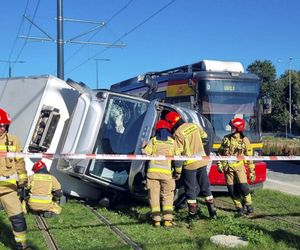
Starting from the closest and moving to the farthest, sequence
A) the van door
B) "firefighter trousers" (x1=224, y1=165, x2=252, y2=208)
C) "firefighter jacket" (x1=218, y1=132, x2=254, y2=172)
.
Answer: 1. the van door
2. "firefighter trousers" (x1=224, y1=165, x2=252, y2=208)
3. "firefighter jacket" (x1=218, y1=132, x2=254, y2=172)

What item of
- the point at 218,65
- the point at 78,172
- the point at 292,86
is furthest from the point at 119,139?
the point at 292,86

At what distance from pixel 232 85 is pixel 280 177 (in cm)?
524

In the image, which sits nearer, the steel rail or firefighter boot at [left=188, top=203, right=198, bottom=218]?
the steel rail

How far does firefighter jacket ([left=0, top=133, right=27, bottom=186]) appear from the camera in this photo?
5.98 m

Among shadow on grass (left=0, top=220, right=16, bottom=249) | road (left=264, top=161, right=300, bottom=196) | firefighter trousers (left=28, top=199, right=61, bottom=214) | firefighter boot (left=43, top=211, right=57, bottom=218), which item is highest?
firefighter trousers (left=28, top=199, right=61, bottom=214)

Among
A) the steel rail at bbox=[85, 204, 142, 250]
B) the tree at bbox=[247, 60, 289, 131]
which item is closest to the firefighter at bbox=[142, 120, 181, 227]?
the steel rail at bbox=[85, 204, 142, 250]

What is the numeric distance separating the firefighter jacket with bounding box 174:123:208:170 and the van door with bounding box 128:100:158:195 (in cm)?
79

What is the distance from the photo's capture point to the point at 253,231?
6.65 metres

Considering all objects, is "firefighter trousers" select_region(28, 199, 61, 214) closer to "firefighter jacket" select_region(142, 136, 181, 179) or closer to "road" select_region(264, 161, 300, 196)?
"firefighter jacket" select_region(142, 136, 181, 179)

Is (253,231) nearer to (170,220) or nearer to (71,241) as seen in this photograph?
(170,220)

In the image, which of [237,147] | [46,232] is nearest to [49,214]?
[46,232]

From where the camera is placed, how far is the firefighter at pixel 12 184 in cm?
595

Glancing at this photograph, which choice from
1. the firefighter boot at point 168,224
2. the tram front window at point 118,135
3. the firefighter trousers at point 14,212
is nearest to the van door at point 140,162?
the tram front window at point 118,135

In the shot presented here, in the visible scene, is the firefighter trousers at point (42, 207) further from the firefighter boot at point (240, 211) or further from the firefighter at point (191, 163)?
the firefighter boot at point (240, 211)
